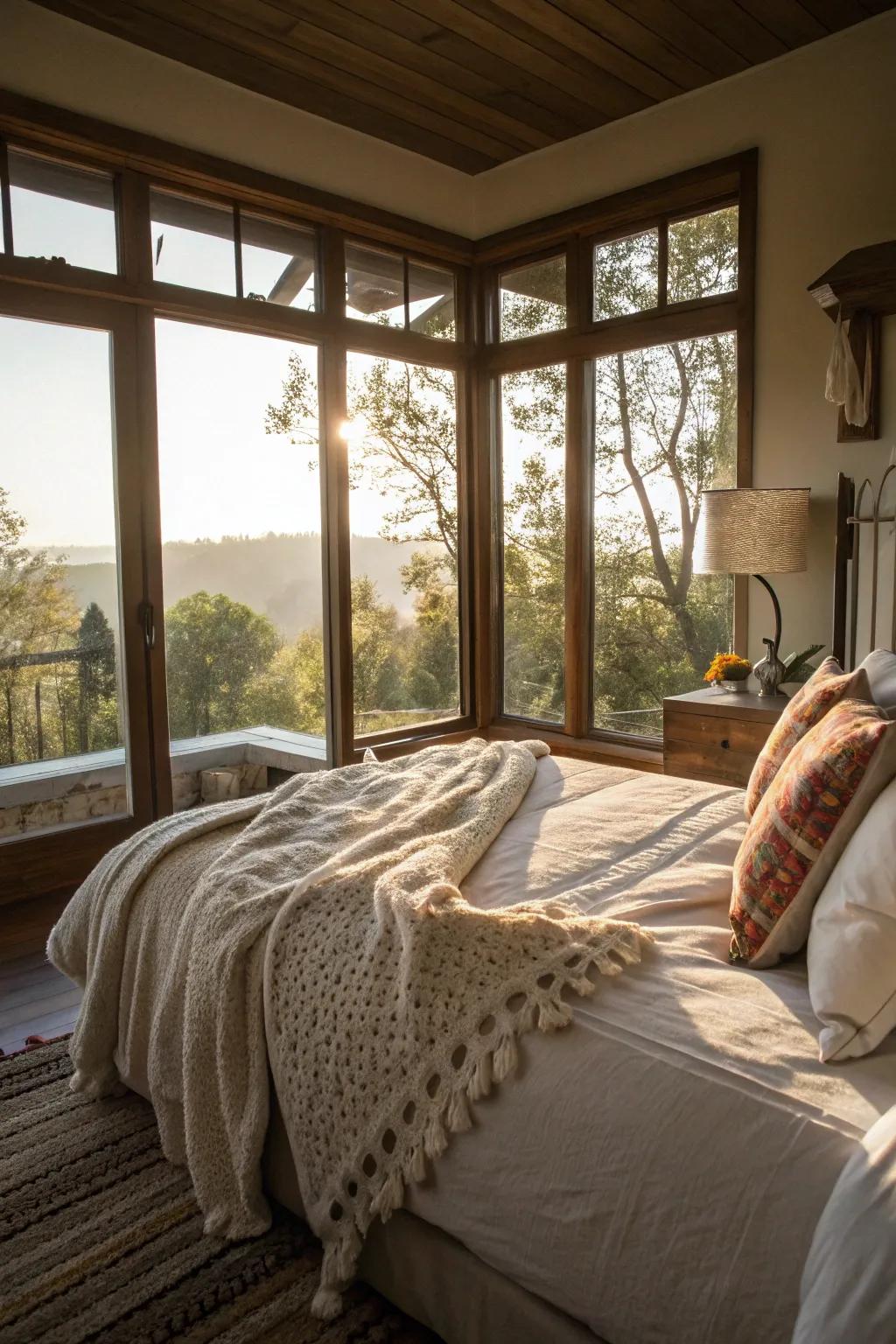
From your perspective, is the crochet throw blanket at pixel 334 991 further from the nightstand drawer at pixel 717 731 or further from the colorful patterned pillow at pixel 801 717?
the nightstand drawer at pixel 717 731

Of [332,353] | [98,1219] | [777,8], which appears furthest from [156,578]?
[777,8]

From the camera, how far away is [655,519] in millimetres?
4148

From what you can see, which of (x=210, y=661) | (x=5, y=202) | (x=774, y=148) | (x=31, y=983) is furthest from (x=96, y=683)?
(x=774, y=148)

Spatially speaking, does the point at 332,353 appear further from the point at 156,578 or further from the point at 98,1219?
the point at 98,1219

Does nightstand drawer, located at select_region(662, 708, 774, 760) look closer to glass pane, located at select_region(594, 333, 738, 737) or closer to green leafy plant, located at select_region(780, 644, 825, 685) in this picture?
green leafy plant, located at select_region(780, 644, 825, 685)

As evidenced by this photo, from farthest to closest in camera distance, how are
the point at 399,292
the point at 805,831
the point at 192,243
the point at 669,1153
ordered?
the point at 399,292 < the point at 192,243 < the point at 805,831 < the point at 669,1153

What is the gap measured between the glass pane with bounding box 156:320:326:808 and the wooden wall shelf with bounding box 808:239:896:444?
2056mm

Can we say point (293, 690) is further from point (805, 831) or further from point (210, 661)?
point (805, 831)

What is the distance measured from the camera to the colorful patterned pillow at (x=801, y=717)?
1864 millimetres

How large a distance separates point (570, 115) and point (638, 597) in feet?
6.57

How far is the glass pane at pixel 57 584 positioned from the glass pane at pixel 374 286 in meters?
1.25

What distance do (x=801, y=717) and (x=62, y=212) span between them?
2.93 meters

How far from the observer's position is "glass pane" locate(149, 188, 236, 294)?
3.56m

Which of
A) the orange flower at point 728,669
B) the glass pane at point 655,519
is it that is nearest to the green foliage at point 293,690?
the glass pane at point 655,519
